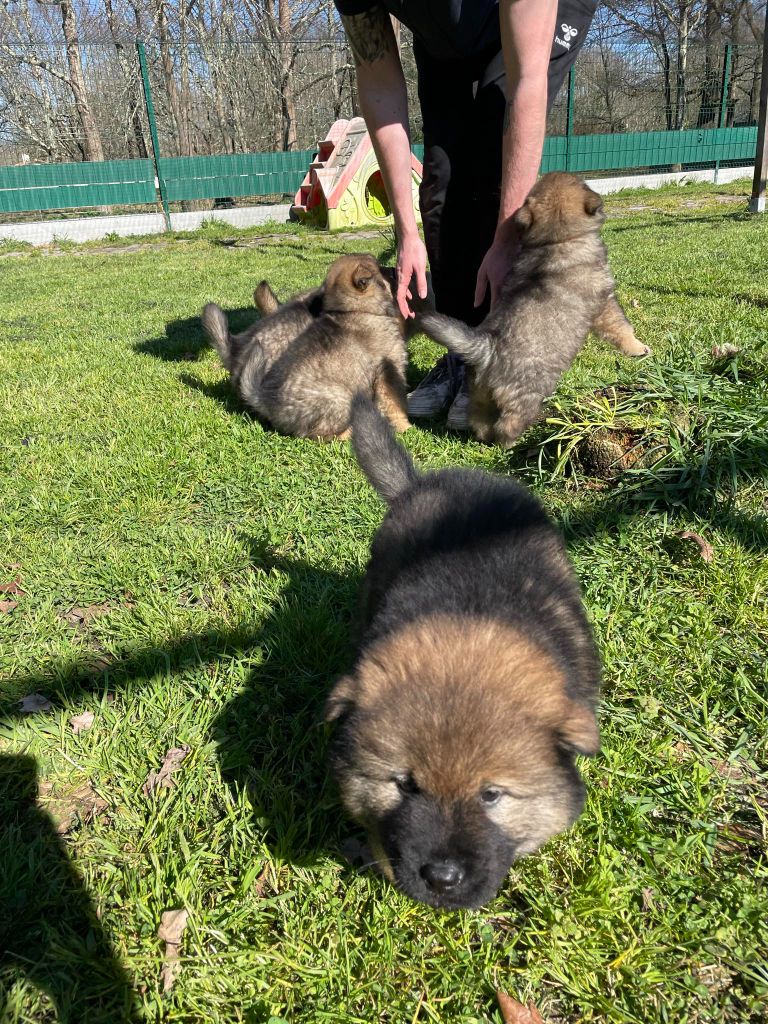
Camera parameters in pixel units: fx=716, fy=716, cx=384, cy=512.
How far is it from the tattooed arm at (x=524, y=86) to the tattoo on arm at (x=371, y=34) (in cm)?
99

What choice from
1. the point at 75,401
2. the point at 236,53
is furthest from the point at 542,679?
the point at 236,53

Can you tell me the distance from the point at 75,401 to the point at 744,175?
19.3 m

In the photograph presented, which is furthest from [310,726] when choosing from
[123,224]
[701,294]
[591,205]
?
[123,224]

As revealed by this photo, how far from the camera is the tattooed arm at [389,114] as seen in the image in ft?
13.1

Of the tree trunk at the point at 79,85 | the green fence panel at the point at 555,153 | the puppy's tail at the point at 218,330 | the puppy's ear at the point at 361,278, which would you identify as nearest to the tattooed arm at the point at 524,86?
the puppy's ear at the point at 361,278

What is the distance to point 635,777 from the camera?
1.91 metres

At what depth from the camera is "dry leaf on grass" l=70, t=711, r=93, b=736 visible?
2.19 metres

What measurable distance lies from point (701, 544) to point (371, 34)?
3307mm

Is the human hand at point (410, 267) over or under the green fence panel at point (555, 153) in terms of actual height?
under

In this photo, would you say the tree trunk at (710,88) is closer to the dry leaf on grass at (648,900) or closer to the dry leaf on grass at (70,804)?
the dry leaf on grass at (648,900)

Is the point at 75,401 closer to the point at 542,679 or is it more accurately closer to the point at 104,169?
the point at 542,679

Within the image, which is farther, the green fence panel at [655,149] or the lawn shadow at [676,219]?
the green fence panel at [655,149]

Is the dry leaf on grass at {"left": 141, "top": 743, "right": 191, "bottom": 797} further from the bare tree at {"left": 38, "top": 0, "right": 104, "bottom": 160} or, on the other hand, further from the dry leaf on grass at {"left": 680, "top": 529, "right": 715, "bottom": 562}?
the bare tree at {"left": 38, "top": 0, "right": 104, "bottom": 160}

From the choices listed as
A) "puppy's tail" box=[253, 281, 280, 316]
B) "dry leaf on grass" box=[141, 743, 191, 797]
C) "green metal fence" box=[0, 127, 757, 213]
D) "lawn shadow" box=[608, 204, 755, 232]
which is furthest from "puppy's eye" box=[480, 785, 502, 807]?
"green metal fence" box=[0, 127, 757, 213]
